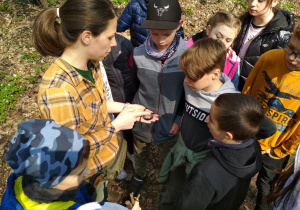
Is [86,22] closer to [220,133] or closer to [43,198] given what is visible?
[43,198]

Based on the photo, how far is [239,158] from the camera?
192 centimetres

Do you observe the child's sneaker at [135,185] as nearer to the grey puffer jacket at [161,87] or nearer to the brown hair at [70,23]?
the grey puffer jacket at [161,87]

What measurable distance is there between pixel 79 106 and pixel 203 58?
132 cm

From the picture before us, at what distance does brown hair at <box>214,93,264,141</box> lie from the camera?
1.86m

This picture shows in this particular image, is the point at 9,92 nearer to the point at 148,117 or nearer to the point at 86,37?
the point at 148,117

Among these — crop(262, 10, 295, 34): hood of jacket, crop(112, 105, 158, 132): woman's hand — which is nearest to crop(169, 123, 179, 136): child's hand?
crop(112, 105, 158, 132): woman's hand

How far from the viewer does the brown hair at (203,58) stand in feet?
7.52

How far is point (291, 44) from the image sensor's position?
2.38 m

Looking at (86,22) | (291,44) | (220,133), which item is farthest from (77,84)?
(291,44)

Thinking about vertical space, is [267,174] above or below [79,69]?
below

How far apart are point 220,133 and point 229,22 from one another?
188 cm

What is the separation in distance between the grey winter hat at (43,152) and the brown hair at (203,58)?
140 cm

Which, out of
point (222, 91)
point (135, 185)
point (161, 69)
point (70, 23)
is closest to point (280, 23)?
point (222, 91)

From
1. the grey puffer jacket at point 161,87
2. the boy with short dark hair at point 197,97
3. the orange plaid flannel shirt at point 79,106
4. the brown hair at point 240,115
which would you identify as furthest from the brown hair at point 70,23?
the brown hair at point 240,115
